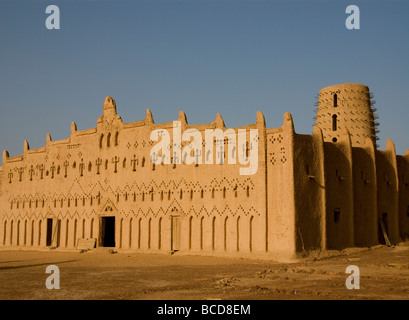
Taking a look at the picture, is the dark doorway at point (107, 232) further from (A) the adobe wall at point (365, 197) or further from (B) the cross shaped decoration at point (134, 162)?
(A) the adobe wall at point (365, 197)

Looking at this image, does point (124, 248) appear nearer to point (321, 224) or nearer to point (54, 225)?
point (54, 225)

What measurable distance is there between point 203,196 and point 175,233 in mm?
2945

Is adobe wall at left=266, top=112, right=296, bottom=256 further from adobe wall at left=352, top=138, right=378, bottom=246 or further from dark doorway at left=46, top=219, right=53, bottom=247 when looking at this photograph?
dark doorway at left=46, top=219, right=53, bottom=247

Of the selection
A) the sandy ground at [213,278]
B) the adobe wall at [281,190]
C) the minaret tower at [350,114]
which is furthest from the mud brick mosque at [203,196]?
the minaret tower at [350,114]

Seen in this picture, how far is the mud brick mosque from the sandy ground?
4.44 ft

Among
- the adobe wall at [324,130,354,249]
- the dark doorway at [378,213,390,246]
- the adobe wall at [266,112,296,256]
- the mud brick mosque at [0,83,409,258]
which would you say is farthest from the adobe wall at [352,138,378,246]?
the adobe wall at [266,112,296,256]

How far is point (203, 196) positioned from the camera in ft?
89.3

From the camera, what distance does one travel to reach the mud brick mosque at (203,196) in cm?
2448

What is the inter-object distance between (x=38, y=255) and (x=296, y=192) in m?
17.4

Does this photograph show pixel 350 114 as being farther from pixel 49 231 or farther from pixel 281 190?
pixel 49 231

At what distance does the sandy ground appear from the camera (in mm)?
14000

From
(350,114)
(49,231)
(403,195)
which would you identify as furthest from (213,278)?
(350,114)

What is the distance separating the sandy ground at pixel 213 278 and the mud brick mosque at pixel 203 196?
1354 mm

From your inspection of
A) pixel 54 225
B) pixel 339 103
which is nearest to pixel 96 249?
pixel 54 225
